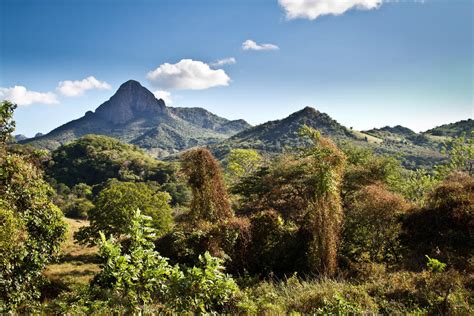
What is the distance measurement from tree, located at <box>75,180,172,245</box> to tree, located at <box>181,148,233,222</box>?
10.5 m

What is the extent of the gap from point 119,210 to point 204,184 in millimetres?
12844

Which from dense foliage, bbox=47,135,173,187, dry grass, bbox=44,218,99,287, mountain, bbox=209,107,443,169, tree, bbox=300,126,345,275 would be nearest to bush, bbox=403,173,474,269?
tree, bbox=300,126,345,275

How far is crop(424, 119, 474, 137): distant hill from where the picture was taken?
16357 cm

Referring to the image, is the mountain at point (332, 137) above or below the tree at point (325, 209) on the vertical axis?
above

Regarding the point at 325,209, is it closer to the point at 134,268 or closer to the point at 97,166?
the point at 134,268

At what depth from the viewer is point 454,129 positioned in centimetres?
17812

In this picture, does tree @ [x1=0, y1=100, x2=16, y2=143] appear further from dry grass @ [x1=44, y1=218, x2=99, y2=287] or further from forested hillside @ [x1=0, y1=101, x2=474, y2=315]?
dry grass @ [x1=44, y1=218, x2=99, y2=287]

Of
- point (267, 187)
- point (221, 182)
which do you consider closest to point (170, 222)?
point (267, 187)

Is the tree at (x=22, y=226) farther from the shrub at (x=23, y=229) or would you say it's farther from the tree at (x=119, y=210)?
the tree at (x=119, y=210)

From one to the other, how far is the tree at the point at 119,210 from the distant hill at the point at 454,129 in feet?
589

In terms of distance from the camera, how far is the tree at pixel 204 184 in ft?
42.6

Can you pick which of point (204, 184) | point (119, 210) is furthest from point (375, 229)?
point (119, 210)

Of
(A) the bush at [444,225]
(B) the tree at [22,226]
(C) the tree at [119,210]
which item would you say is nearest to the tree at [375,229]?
(A) the bush at [444,225]

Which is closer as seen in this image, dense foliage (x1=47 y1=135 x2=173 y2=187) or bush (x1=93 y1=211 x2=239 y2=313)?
bush (x1=93 y1=211 x2=239 y2=313)
